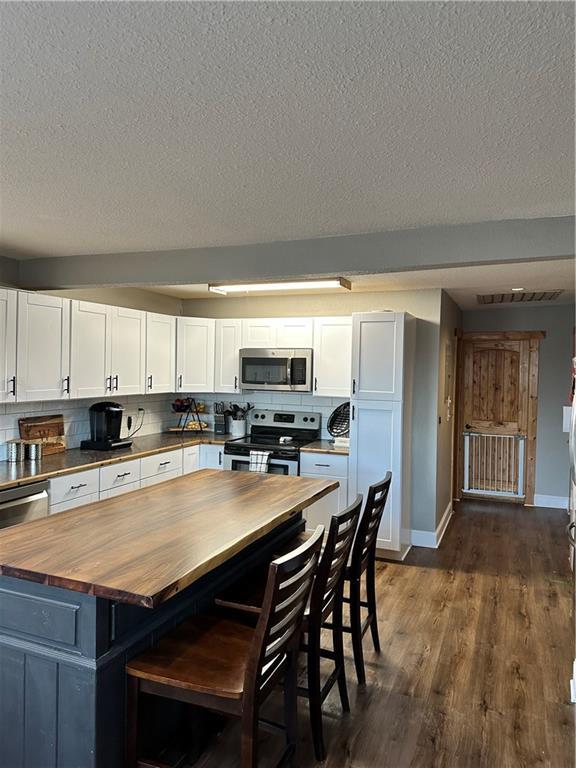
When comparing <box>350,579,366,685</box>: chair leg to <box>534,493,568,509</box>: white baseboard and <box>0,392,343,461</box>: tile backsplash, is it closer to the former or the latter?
<box>0,392,343,461</box>: tile backsplash

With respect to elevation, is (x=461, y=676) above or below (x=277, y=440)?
below

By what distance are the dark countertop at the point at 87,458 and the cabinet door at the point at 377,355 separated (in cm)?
159

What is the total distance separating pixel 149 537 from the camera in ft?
6.99

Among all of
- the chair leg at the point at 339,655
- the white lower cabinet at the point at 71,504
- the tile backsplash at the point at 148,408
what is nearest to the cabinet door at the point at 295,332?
the tile backsplash at the point at 148,408

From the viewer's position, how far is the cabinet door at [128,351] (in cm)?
462

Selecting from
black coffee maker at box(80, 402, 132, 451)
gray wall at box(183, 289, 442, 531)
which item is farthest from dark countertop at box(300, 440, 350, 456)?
black coffee maker at box(80, 402, 132, 451)

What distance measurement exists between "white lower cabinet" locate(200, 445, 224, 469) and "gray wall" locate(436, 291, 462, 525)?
209 centimetres

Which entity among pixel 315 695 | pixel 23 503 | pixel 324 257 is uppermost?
pixel 324 257

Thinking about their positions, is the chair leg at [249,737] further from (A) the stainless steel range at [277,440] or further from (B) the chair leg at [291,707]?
(A) the stainless steel range at [277,440]

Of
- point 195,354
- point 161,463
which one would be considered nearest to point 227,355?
point 195,354

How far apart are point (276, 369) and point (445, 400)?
71.0 inches

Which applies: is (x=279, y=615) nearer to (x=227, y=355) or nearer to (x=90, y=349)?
(x=90, y=349)

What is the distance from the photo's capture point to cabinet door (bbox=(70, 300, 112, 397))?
4.16 metres

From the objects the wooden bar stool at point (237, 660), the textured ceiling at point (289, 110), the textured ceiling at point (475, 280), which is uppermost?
the textured ceiling at point (475, 280)
